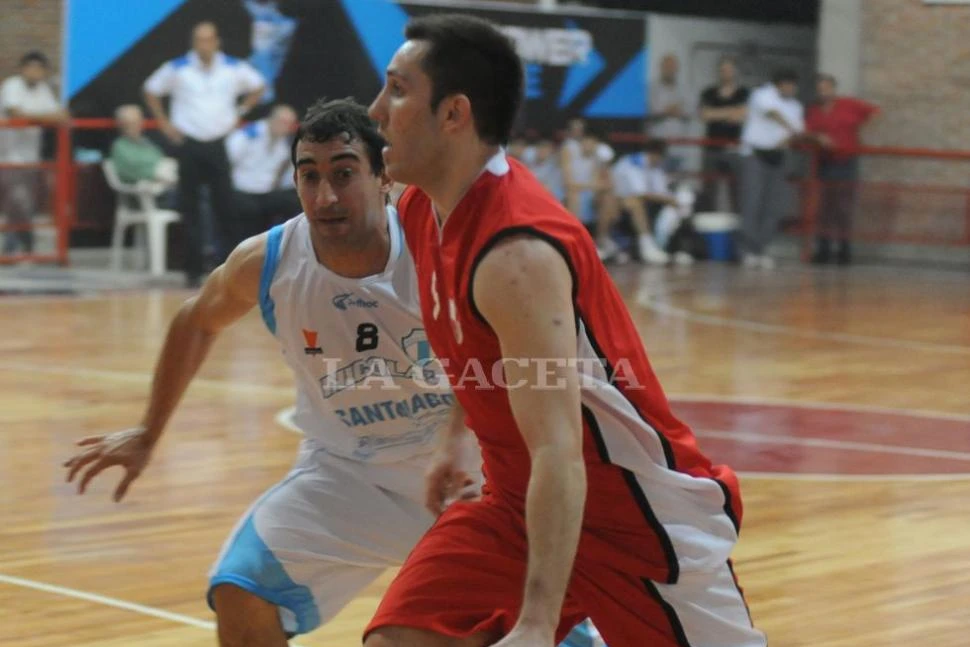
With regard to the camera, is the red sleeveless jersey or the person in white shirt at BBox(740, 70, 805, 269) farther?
the person in white shirt at BBox(740, 70, 805, 269)

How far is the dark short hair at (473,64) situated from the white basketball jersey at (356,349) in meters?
1.14

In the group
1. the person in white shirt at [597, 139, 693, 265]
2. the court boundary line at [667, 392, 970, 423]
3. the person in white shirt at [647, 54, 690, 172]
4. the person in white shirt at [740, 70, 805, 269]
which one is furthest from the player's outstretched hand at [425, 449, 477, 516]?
the person in white shirt at [647, 54, 690, 172]

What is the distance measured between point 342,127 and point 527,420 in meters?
1.31

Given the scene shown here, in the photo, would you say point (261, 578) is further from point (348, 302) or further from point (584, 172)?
point (584, 172)

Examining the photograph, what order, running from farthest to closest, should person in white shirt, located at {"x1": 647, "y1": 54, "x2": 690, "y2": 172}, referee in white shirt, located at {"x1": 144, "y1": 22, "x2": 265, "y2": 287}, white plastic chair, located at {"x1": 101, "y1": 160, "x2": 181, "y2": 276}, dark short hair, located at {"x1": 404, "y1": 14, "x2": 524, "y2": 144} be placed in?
person in white shirt, located at {"x1": 647, "y1": 54, "x2": 690, "y2": 172}
white plastic chair, located at {"x1": 101, "y1": 160, "x2": 181, "y2": 276}
referee in white shirt, located at {"x1": 144, "y1": 22, "x2": 265, "y2": 287}
dark short hair, located at {"x1": 404, "y1": 14, "x2": 524, "y2": 144}

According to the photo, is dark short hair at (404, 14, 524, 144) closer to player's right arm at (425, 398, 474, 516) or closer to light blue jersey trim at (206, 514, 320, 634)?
player's right arm at (425, 398, 474, 516)

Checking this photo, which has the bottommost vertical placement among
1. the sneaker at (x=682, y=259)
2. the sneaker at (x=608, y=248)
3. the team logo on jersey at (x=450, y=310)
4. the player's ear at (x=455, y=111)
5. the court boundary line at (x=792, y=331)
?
the sneaker at (x=682, y=259)

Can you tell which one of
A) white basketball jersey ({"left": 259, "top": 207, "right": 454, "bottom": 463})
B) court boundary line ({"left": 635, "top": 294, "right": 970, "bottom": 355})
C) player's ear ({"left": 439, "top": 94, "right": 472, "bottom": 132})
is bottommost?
court boundary line ({"left": 635, "top": 294, "right": 970, "bottom": 355})

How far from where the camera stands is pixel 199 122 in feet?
48.6

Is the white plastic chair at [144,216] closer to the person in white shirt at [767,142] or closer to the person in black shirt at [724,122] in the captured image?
the person in white shirt at [767,142]

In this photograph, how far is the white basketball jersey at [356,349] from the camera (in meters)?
4.04

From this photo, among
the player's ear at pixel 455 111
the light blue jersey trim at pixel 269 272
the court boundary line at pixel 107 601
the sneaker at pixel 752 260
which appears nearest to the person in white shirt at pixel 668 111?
the sneaker at pixel 752 260

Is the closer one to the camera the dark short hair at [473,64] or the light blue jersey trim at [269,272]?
the dark short hair at [473,64]

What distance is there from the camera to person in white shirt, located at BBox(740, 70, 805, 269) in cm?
1828
